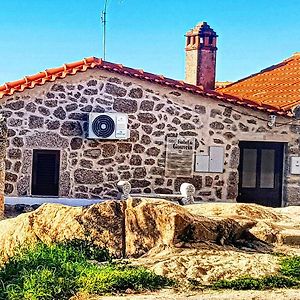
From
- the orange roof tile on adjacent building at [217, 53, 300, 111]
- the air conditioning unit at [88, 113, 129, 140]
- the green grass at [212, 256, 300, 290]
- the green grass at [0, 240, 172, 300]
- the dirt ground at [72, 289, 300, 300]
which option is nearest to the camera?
the dirt ground at [72, 289, 300, 300]

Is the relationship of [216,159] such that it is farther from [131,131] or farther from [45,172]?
[45,172]

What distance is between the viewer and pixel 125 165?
1582 cm

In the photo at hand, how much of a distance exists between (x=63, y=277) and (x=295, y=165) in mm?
11028

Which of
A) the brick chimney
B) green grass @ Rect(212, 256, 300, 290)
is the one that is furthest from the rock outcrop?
the brick chimney

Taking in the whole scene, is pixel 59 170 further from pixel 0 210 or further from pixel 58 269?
pixel 58 269

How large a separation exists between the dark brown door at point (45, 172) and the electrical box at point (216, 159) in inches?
136

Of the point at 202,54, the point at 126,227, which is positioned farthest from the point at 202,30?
the point at 126,227

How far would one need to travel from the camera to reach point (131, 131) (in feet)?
51.9

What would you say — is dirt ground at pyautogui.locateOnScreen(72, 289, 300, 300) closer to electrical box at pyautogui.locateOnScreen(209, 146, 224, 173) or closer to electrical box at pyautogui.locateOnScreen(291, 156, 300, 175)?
electrical box at pyautogui.locateOnScreen(209, 146, 224, 173)

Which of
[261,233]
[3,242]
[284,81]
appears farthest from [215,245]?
[284,81]

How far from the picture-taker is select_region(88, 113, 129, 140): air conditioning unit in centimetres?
1548

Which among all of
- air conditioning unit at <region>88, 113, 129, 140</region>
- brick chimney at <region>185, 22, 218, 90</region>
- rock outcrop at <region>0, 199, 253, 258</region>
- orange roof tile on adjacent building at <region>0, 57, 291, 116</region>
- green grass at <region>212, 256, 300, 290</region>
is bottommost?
green grass at <region>212, 256, 300, 290</region>

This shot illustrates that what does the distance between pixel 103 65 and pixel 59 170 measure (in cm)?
250

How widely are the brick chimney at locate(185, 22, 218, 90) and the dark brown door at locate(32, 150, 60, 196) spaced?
20.3 ft
